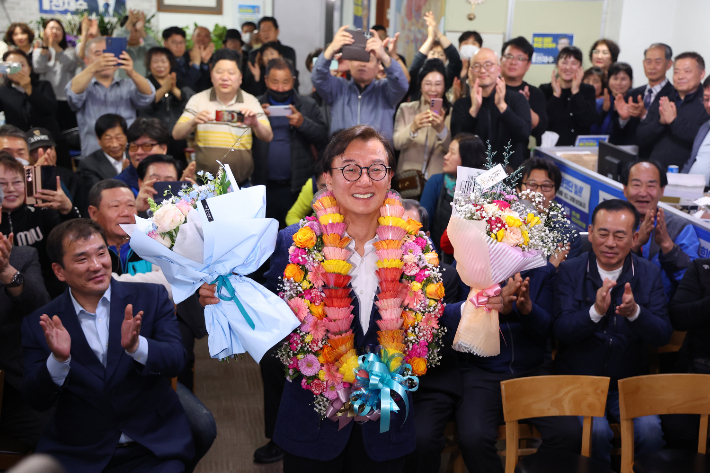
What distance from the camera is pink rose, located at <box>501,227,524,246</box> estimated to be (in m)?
2.14

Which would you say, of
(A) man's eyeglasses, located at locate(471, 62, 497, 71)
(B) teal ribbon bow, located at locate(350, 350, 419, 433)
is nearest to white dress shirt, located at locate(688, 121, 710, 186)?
(A) man's eyeglasses, located at locate(471, 62, 497, 71)

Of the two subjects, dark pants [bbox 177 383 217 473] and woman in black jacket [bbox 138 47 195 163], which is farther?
woman in black jacket [bbox 138 47 195 163]

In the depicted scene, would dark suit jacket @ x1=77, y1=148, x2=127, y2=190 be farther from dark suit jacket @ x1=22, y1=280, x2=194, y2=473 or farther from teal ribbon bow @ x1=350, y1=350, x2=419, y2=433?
teal ribbon bow @ x1=350, y1=350, x2=419, y2=433

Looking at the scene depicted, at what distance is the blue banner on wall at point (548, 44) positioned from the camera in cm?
800

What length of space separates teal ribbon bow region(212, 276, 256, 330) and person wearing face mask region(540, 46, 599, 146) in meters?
4.89

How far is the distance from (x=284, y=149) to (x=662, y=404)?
320 cm

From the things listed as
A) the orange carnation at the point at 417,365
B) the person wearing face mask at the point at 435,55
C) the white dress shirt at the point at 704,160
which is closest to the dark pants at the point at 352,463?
the orange carnation at the point at 417,365

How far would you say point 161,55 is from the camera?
20.4ft

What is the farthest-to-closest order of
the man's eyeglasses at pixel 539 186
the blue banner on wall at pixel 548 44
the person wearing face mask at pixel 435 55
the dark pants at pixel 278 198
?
the blue banner on wall at pixel 548 44
the person wearing face mask at pixel 435 55
the dark pants at pixel 278 198
the man's eyeglasses at pixel 539 186

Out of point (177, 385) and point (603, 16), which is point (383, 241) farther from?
point (603, 16)

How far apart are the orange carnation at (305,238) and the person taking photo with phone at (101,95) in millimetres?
3642

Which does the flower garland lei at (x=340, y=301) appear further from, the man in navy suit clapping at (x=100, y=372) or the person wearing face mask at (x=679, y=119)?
the person wearing face mask at (x=679, y=119)

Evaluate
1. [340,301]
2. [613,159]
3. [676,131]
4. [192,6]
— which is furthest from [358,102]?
[192,6]

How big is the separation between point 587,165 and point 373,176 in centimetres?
377
